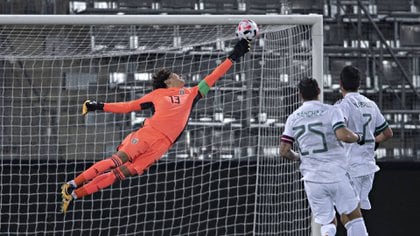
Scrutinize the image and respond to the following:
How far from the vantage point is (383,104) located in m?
13.5

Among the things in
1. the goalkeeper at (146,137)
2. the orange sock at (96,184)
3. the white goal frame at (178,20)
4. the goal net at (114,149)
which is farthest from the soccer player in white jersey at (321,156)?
the goal net at (114,149)

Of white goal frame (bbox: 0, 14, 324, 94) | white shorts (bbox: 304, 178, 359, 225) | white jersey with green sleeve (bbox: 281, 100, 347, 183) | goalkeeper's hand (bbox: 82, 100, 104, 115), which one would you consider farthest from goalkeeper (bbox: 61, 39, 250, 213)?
white shorts (bbox: 304, 178, 359, 225)

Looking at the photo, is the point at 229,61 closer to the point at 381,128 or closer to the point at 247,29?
the point at 247,29

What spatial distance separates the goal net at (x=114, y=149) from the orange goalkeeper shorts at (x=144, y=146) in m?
1.17

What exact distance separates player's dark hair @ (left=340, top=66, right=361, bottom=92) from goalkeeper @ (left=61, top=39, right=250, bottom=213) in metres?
1.50

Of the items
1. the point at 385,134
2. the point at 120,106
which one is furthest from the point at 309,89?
the point at 120,106

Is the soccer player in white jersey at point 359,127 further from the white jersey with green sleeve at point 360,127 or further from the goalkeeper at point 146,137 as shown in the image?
the goalkeeper at point 146,137

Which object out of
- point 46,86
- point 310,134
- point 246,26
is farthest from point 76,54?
point 310,134

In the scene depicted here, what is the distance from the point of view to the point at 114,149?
11859 millimetres

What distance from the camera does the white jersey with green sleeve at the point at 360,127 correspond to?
8.63 metres

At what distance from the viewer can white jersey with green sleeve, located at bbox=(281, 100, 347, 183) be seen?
807cm

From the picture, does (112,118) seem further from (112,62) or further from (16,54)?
(16,54)

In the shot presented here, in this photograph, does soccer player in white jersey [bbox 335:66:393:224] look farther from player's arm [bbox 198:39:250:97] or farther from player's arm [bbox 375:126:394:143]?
player's arm [bbox 198:39:250:97]

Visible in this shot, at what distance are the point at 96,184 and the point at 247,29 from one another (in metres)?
2.18
